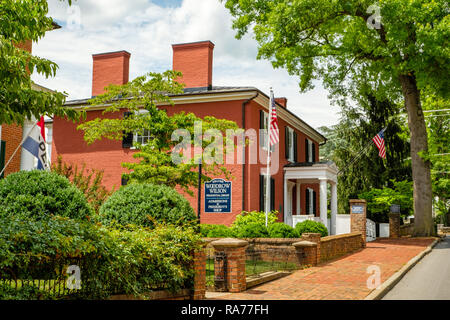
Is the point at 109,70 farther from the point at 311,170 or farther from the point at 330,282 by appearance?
the point at 330,282

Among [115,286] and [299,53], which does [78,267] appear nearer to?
[115,286]

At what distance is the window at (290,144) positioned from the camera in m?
25.6

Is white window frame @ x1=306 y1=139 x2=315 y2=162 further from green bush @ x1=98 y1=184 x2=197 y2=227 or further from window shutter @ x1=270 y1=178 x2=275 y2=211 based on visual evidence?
green bush @ x1=98 y1=184 x2=197 y2=227

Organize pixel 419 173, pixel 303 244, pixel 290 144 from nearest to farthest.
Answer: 1. pixel 303 244
2. pixel 419 173
3. pixel 290 144

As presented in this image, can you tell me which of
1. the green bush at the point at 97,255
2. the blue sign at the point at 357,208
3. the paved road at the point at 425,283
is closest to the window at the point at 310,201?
the blue sign at the point at 357,208

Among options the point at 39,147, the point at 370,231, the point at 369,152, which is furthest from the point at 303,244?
the point at 369,152

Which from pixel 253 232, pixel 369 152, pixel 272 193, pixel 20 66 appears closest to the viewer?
pixel 20 66

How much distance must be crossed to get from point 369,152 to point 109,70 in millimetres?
18543

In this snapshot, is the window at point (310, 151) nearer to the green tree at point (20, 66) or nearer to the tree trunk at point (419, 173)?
the tree trunk at point (419, 173)

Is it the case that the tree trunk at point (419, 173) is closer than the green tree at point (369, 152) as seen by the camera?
Yes

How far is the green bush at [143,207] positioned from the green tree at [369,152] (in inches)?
955

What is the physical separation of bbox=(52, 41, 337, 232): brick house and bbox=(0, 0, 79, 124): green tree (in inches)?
537

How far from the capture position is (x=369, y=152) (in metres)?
32.5

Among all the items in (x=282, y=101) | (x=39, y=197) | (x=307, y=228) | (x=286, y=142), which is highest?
(x=282, y=101)
